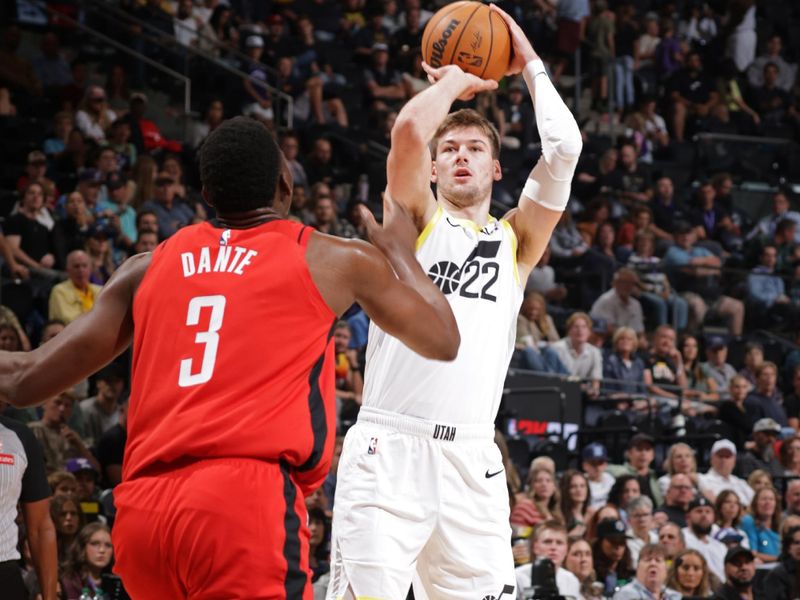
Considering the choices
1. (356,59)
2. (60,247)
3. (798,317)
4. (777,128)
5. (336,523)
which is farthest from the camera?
(777,128)

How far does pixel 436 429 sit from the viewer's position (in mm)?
5227

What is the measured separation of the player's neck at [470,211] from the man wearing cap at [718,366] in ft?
32.7

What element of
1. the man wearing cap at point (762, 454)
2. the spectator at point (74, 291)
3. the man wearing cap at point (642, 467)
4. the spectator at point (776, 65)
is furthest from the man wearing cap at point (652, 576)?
the spectator at point (776, 65)

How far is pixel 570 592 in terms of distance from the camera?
379 inches

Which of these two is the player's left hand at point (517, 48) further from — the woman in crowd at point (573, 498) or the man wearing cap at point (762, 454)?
the man wearing cap at point (762, 454)

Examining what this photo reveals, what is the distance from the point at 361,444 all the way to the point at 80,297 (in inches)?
264

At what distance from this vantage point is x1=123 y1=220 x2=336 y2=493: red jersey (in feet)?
11.7

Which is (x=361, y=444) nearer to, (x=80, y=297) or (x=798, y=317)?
(x=80, y=297)

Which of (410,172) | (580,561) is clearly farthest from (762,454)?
(410,172)

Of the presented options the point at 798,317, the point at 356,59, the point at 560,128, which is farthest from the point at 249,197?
the point at 356,59

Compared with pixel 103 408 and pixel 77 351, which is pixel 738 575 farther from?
pixel 77 351

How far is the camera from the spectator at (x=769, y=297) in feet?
53.8

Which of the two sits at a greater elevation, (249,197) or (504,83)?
(504,83)

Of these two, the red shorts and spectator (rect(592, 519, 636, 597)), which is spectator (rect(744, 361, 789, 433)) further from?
the red shorts
